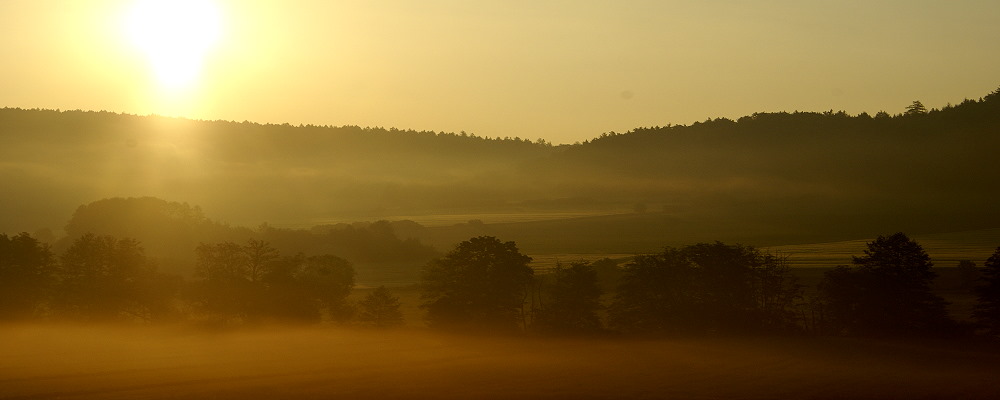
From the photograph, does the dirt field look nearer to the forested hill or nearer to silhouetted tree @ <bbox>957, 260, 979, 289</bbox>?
silhouetted tree @ <bbox>957, 260, 979, 289</bbox>

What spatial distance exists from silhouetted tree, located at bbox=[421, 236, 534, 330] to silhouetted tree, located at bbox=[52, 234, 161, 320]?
1259cm

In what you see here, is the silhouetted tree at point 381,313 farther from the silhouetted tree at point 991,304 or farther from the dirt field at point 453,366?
the silhouetted tree at point 991,304

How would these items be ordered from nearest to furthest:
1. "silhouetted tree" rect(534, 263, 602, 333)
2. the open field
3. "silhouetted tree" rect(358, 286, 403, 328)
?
"silhouetted tree" rect(534, 263, 602, 333) → "silhouetted tree" rect(358, 286, 403, 328) → the open field

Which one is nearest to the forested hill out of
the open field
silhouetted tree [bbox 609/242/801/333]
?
the open field

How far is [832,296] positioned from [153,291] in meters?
27.9

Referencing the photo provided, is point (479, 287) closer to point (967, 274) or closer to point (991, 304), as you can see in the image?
point (991, 304)

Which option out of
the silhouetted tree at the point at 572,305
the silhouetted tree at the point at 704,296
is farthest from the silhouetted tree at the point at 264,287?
the silhouetted tree at the point at 704,296

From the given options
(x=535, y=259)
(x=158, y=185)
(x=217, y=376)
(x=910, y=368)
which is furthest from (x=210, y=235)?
(x=910, y=368)

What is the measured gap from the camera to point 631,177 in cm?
12131

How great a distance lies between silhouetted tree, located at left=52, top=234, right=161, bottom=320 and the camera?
40.2 meters

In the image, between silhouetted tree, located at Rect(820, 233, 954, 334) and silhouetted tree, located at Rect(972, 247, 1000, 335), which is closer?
silhouetted tree, located at Rect(972, 247, 1000, 335)

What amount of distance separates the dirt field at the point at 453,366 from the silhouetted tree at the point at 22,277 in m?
2.68

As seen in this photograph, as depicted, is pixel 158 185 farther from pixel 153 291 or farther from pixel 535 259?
pixel 153 291

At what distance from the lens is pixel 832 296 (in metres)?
36.9
